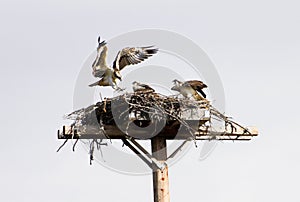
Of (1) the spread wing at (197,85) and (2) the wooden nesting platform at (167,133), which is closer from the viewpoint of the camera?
(2) the wooden nesting platform at (167,133)

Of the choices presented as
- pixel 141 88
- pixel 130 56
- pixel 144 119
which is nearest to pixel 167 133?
pixel 144 119

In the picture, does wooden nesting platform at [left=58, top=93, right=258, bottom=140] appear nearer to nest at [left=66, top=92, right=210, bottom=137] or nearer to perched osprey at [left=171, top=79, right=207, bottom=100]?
nest at [left=66, top=92, right=210, bottom=137]

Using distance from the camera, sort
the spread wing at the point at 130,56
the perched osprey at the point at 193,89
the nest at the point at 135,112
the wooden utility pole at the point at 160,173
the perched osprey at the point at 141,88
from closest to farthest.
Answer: the wooden utility pole at the point at 160,173 < the nest at the point at 135,112 < the perched osprey at the point at 141,88 < the perched osprey at the point at 193,89 < the spread wing at the point at 130,56

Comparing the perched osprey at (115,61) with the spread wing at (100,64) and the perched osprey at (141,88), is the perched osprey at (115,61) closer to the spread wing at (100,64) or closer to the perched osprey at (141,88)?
the spread wing at (100,64)

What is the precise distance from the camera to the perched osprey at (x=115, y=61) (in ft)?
31.2

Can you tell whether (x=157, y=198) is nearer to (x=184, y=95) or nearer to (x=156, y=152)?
(x=156, y=152)

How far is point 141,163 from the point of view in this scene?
8.06 meters

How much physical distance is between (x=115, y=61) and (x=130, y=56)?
218 mm

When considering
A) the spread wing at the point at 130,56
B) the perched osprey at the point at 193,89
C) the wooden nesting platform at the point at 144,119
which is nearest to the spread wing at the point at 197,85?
the perched osprey at the point at 193,89

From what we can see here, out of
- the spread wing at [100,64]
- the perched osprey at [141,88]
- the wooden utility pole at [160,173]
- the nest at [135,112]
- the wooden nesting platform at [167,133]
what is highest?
the spread wing at [100,64]

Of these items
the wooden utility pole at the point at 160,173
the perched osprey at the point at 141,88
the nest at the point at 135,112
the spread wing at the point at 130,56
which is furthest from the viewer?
the spread wing at the point at 130,56

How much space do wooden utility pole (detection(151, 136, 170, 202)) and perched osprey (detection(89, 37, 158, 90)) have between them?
5.46 ft

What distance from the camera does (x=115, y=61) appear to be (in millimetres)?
9547

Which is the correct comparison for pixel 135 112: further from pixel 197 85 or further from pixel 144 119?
pixel 197 85
